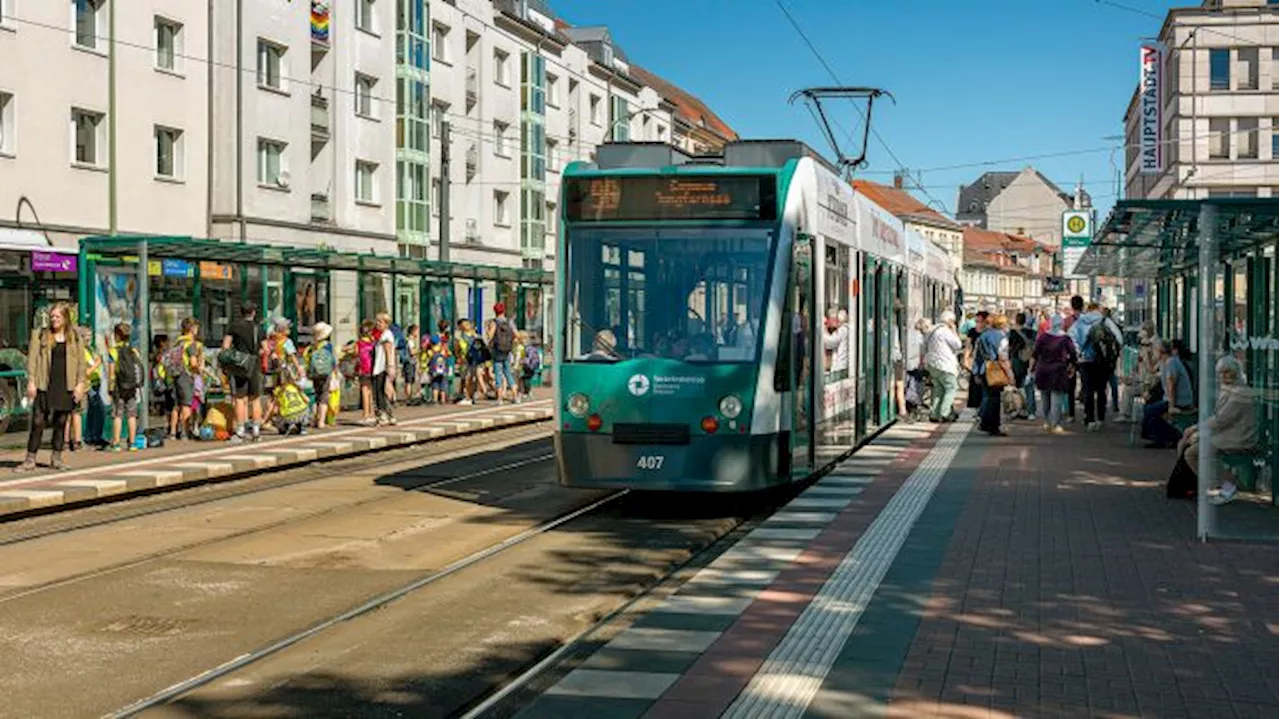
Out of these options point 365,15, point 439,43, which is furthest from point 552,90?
point 365,15

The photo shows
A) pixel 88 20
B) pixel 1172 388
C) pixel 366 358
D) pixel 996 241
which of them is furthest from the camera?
pixel 996 241

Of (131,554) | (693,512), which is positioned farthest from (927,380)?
(131,554)

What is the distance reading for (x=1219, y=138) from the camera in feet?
242

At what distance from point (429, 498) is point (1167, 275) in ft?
49.7

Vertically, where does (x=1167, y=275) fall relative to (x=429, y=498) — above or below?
above

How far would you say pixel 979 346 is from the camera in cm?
2264

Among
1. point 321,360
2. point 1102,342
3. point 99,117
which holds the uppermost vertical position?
point 99,117

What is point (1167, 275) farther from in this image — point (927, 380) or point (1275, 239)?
point (1275, 239)

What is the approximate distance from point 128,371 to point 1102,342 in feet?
44.9

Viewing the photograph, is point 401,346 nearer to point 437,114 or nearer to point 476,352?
point 476,352

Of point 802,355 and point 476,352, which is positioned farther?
point 476,352

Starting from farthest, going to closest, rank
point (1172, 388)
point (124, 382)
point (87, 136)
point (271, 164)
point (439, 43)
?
1. point (439, 43)
2. point (271, 164)
3. point (87, 136)
4. point (124, 382)
5. point (1172, 388)

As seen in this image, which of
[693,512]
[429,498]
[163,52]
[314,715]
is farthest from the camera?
[163,52]

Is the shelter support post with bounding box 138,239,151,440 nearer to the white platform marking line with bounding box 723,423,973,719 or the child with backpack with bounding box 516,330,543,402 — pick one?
the white platform marking line with bounding box 723,423,973,719
